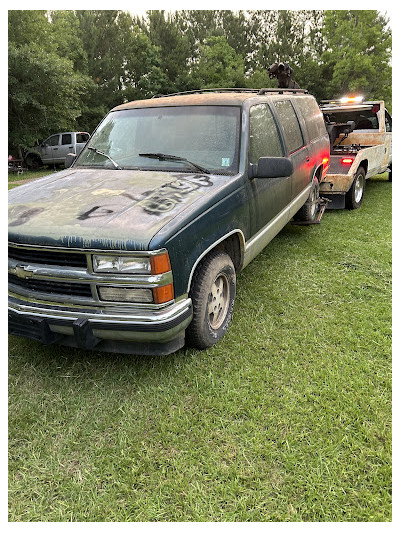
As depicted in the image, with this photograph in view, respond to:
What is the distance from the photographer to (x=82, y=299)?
101 inches

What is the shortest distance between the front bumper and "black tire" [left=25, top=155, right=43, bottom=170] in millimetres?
18937

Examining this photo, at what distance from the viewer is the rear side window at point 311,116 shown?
551 centimetres

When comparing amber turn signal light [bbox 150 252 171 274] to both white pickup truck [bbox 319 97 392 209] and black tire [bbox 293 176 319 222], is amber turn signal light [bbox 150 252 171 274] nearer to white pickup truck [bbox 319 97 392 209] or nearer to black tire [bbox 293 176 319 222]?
black tire [bbox 293 176 319 222]

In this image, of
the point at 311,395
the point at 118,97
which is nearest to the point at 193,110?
the point at 311,395

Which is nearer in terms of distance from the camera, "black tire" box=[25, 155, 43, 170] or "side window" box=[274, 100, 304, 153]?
"side window" box=[274, 100, 304, 153]

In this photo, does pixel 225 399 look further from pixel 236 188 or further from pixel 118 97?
pixel 118 97

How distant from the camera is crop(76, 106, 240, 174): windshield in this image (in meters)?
3.43

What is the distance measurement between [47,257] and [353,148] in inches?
299

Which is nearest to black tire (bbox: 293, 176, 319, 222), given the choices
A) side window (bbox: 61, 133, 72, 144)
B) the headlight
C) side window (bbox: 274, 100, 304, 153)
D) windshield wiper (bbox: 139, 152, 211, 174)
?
side window (bbox: 274, 100, 304, 153)

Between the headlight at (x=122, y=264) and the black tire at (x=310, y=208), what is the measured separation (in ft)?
13.1

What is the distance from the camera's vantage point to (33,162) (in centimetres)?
1964

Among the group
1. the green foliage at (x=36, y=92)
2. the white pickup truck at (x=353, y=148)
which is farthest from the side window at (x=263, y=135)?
the green foliage at (x=36, y=92)

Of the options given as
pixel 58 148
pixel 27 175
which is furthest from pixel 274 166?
pixel 58 148

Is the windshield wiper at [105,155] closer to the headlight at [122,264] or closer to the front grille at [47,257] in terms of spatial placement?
the front grille at [47,257]
